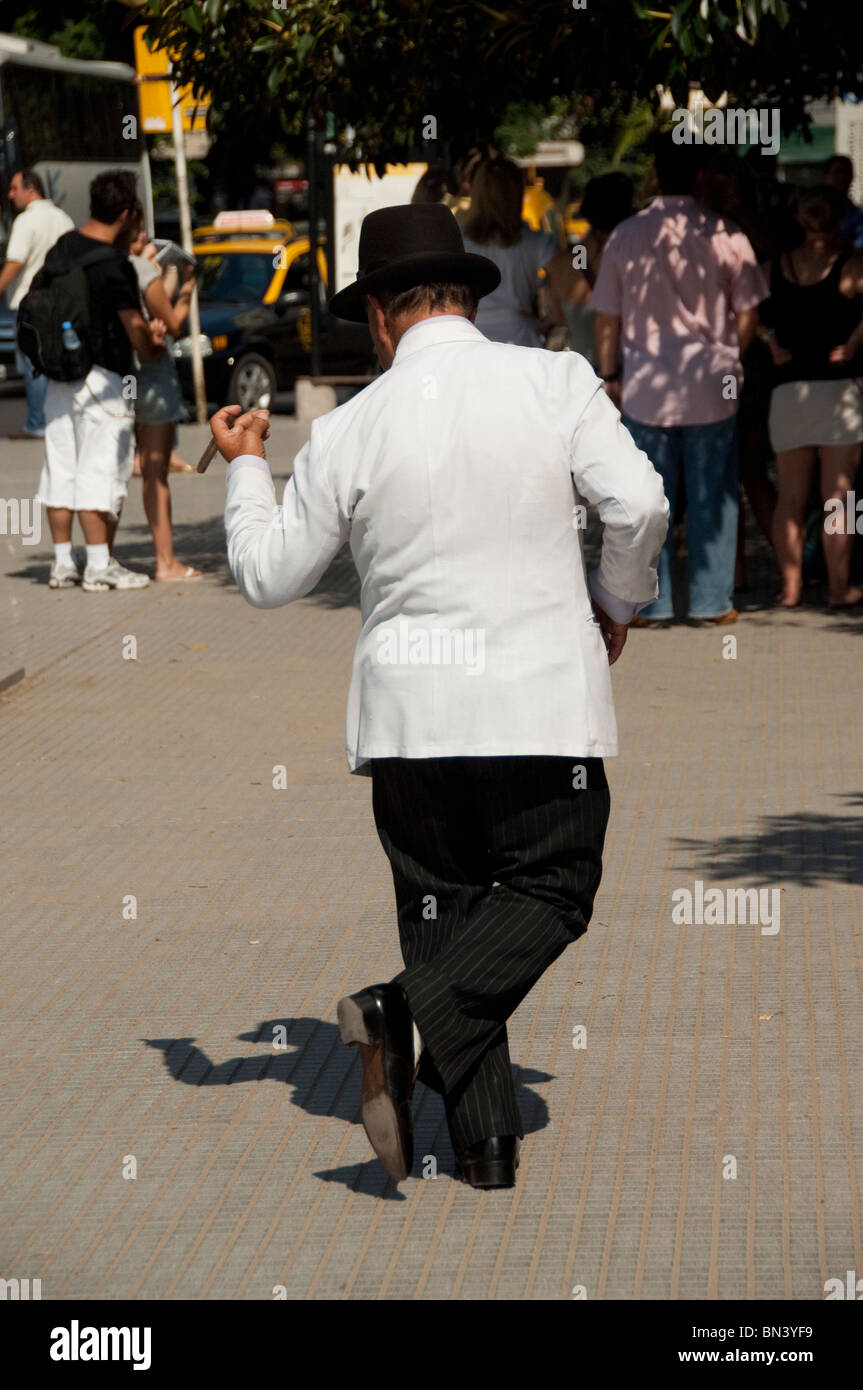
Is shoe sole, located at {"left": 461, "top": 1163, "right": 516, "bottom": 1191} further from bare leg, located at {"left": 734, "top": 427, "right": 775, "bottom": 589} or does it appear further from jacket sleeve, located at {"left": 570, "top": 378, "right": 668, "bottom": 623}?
bare leg, located at {"left": 734, "top": 427, "right": 775, "bottom": 589}

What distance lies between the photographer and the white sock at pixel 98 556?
1105 centimetres

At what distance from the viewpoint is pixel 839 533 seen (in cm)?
985

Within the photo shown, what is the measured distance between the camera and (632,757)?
24.1ft

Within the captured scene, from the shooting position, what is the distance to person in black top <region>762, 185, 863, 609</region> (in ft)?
30.9

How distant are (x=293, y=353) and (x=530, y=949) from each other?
1928 centimetres

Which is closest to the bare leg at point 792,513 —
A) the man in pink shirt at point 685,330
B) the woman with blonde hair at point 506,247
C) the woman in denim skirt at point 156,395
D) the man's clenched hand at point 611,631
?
the man in pink shirt at point 685,330

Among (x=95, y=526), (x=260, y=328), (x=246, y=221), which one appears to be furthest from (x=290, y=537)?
(x=246, y=221)

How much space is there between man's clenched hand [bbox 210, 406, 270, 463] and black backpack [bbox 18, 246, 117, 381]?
267 inches

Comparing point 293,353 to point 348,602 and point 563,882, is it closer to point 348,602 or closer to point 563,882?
point 348,602

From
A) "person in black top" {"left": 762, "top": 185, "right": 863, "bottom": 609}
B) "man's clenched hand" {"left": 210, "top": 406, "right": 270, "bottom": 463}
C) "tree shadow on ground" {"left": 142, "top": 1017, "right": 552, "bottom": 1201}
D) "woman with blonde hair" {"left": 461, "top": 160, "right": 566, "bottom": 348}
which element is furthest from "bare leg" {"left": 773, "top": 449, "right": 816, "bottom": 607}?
"man's clenched hand" {"left": 210, "top": 406, "right": 270, "bottom": 463}

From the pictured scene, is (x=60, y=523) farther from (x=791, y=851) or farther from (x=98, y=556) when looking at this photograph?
(x=791, y=851)

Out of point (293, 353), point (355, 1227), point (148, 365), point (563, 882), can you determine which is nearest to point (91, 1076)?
point (355, 1227)

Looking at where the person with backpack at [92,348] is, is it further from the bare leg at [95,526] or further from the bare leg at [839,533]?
the bare leg at [839,533]

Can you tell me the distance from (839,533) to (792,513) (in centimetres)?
24
